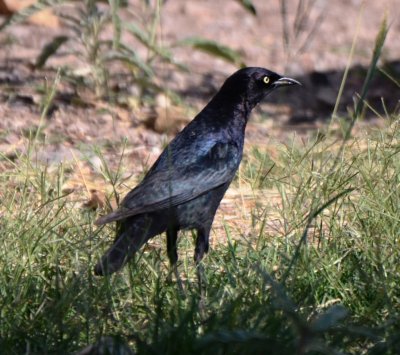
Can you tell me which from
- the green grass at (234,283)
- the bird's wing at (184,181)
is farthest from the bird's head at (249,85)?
the green grass at (234,283)

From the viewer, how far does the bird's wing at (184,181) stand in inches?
167

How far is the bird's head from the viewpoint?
509cm

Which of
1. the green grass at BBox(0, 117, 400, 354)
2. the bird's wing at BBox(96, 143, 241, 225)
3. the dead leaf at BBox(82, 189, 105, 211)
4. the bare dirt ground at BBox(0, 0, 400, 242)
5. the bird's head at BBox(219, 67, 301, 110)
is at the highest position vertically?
the bare dirt ground at BBox(0, 0, 400, 242)

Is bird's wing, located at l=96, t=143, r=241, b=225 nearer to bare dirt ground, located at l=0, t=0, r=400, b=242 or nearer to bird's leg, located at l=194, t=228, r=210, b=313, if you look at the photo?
bird's leg, located at l=194, t=228, r=210, b=313

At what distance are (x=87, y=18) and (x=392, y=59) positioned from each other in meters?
2.93

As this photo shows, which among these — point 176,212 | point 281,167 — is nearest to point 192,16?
point 281,167

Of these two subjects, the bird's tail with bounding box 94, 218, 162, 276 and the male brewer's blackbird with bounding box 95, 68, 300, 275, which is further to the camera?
the male brewer's blackbird with bounding box 95, 68, 300, 275

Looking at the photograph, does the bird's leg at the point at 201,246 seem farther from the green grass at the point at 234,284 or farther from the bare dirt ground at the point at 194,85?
the bare dirt ground at the point at 194,85

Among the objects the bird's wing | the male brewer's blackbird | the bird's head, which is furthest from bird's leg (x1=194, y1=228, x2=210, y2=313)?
the bird's head

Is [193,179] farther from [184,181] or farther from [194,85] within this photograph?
[194,85]

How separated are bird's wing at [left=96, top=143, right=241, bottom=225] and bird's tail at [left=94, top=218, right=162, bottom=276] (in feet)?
0.26

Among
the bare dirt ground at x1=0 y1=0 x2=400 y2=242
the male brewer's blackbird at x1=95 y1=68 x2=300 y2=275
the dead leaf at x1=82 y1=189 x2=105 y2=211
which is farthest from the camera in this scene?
the bare dirt ground at x1=0 y1=0 x2=400 y2=242

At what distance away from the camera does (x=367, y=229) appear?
417 cm

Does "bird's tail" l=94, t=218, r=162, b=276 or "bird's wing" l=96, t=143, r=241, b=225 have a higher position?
"bird's wing" l=96, t=143, r=241, b=225
